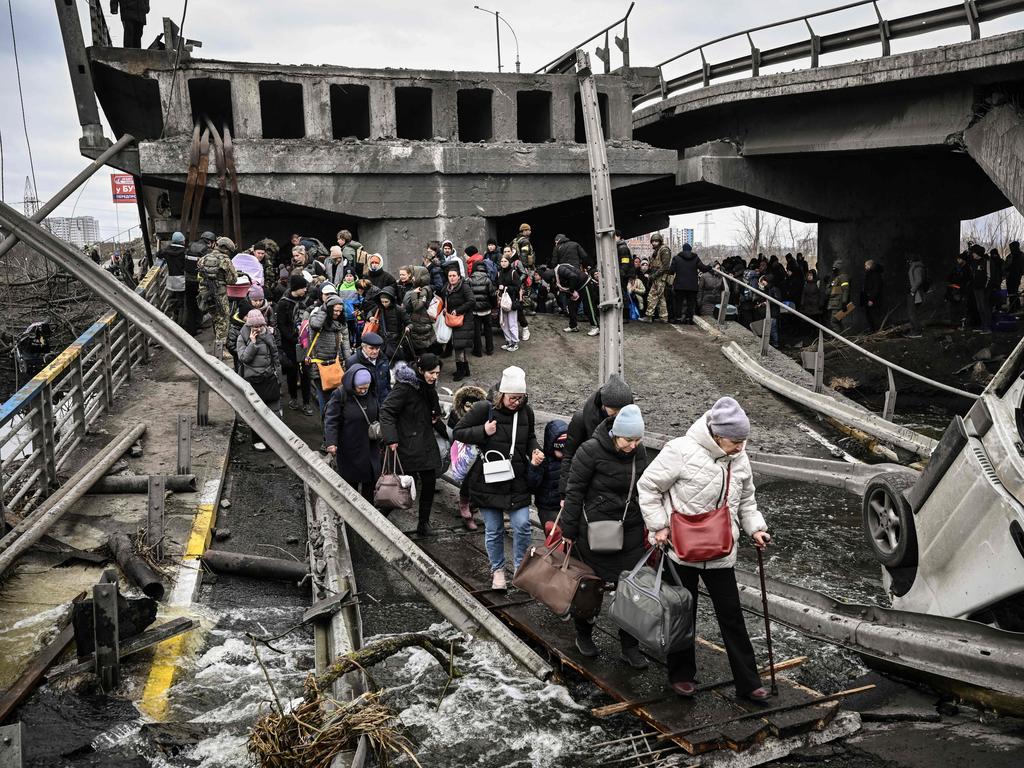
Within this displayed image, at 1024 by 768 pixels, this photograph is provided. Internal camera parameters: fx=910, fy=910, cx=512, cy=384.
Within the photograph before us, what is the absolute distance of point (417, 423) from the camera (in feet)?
29.3

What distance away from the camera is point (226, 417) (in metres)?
11.7

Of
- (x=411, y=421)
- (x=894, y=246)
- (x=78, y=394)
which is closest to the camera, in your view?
(x=411, y=421)

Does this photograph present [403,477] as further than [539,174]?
No

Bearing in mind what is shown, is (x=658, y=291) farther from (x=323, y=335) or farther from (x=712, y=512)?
(x=712, y=512)

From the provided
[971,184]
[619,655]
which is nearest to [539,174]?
[971,184]

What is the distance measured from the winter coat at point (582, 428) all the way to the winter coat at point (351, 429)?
3.07 m

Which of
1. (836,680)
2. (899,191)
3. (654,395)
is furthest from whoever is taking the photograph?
(899,191)

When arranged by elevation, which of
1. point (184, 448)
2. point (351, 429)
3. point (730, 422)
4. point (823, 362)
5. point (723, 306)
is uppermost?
point (723, 306)

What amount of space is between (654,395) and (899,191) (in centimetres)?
1263

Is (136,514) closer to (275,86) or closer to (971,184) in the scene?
(275,86)

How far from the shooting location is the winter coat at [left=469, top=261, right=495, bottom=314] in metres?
15.5

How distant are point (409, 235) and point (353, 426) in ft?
42.5

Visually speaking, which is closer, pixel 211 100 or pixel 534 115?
pixel 211 100

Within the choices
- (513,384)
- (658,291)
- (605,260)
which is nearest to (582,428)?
(513,384)
